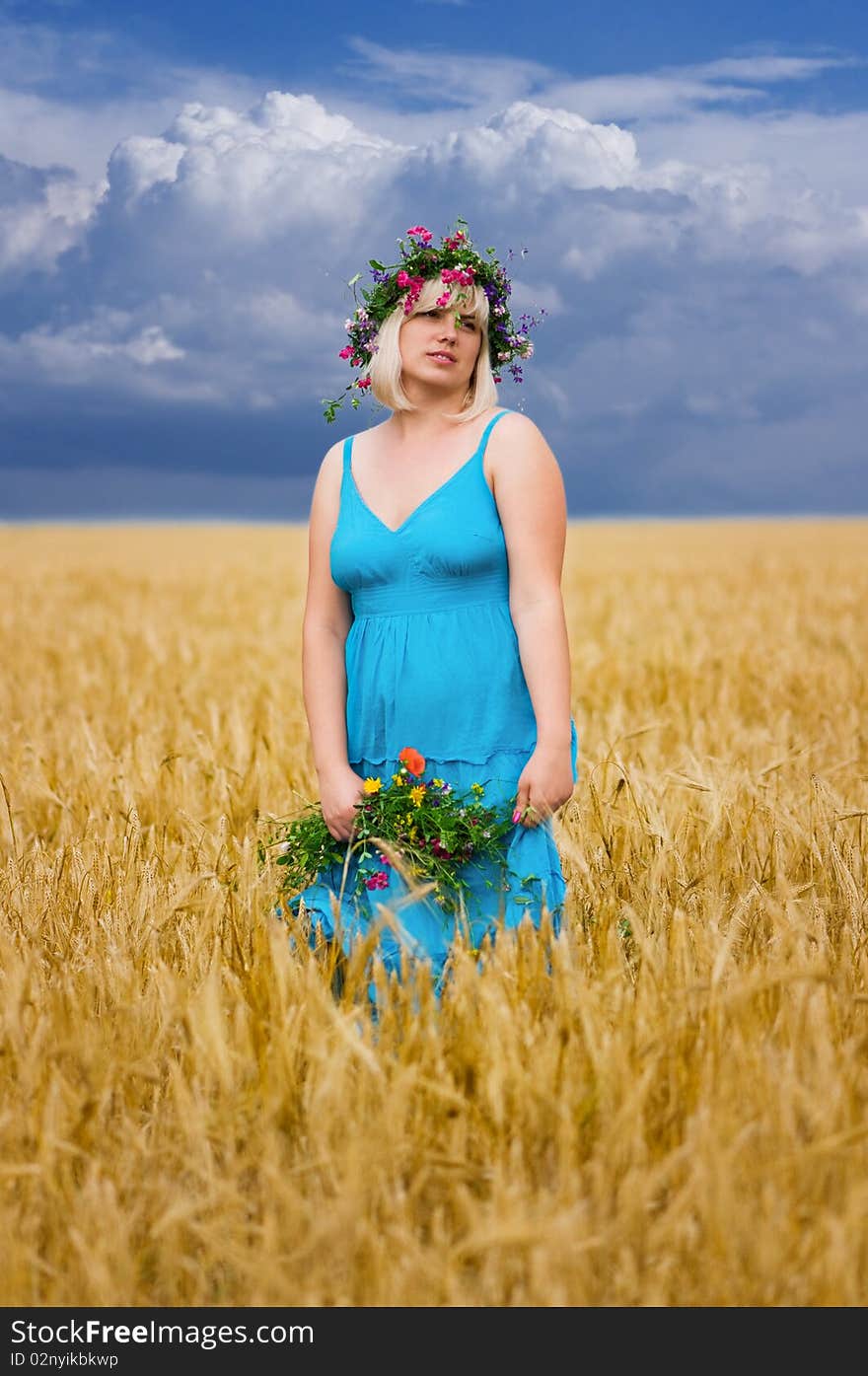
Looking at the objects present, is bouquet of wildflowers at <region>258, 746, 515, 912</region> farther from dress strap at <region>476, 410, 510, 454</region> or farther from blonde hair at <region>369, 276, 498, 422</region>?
blonde hair at <region>369, 276, 498, 422</region>

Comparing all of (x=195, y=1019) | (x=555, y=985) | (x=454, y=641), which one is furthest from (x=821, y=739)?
(x=195, y=1019)

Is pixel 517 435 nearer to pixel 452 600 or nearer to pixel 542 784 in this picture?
pixel 452 600

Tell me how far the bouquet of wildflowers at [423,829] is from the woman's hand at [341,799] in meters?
0.02

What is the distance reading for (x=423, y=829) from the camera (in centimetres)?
250

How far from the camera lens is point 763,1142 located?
179cm

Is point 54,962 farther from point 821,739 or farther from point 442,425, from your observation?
point 821,739

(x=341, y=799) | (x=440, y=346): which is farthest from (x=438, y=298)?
(x=341, y=799)

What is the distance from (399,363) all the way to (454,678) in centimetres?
69

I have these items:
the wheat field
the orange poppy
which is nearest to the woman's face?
the orange poppy

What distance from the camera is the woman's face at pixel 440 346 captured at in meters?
2.60

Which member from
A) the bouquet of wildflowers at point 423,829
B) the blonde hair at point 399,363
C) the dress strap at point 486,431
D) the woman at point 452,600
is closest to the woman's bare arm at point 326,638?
the woman at point 452,600

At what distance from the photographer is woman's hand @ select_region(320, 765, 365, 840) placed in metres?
2.61

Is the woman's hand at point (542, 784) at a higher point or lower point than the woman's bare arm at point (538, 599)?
lower

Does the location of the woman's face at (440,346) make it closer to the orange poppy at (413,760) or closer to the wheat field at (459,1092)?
the orange poppy at (413,760)
